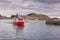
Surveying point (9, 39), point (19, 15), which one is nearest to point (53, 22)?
point (19, 15)

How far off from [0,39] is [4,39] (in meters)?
0.65

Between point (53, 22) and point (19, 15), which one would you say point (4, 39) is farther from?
point (53, 22)

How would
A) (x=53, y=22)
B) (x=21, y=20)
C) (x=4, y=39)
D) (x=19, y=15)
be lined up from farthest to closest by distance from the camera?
(x=53, y=22) → (x=19, y=15) → (x=21, y=20) → (x=4, y=39)

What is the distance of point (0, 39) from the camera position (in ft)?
105

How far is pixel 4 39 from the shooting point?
32.1 metres

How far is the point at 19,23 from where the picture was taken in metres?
78.6

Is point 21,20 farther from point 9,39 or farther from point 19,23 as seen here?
point 9,39

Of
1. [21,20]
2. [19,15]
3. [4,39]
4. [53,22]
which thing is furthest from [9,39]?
[53,22]

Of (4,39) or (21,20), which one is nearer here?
(4,39)

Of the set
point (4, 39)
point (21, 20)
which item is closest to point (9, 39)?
point (4, 39)

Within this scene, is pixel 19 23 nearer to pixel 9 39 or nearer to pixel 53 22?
pixel 53 22

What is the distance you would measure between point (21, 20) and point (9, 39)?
4513cm

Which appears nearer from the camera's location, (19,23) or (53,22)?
(19,23)

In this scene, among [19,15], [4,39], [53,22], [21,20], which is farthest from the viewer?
[53,22]
